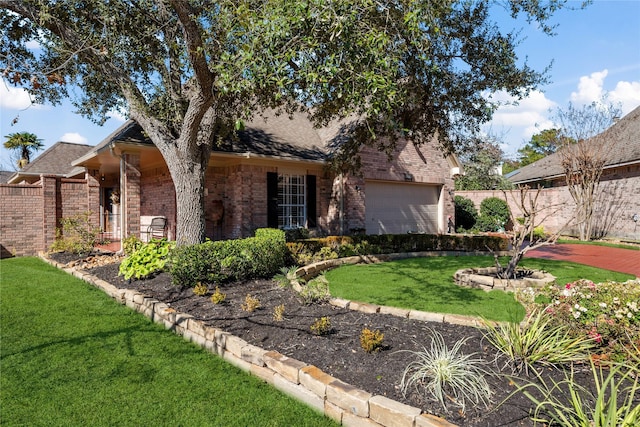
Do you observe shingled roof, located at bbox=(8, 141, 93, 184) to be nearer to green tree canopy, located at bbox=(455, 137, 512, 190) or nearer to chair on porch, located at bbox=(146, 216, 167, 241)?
chair on porch, located at bbox=(146, 216, 167, 241)

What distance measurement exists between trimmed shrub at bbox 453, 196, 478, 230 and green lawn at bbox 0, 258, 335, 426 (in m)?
17.4

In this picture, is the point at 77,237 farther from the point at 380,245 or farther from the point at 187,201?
the point at 380,245

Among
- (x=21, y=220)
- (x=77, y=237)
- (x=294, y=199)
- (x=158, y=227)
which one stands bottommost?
(x=77, y=237)

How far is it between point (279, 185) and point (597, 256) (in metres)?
10.6

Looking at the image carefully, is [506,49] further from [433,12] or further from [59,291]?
[59,291]

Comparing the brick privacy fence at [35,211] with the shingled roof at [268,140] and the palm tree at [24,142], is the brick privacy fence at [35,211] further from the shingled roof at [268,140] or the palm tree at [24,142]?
the palm tree at [24,142]

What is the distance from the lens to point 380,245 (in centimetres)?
1207

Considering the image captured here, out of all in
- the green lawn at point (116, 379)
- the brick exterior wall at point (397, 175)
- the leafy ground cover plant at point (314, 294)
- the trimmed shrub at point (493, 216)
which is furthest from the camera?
the trimmed shrub at point (493, 216)

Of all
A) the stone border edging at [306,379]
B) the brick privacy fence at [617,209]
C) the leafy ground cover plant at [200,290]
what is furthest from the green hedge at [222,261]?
the brick privacy fence at [617,209]

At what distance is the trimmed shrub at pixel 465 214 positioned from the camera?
19719 mm

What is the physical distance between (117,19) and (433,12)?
633 cm

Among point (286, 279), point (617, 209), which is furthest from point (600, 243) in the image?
point (286, 279)

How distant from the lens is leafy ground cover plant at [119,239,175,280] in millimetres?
7156

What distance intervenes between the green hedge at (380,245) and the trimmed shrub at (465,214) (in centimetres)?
599
